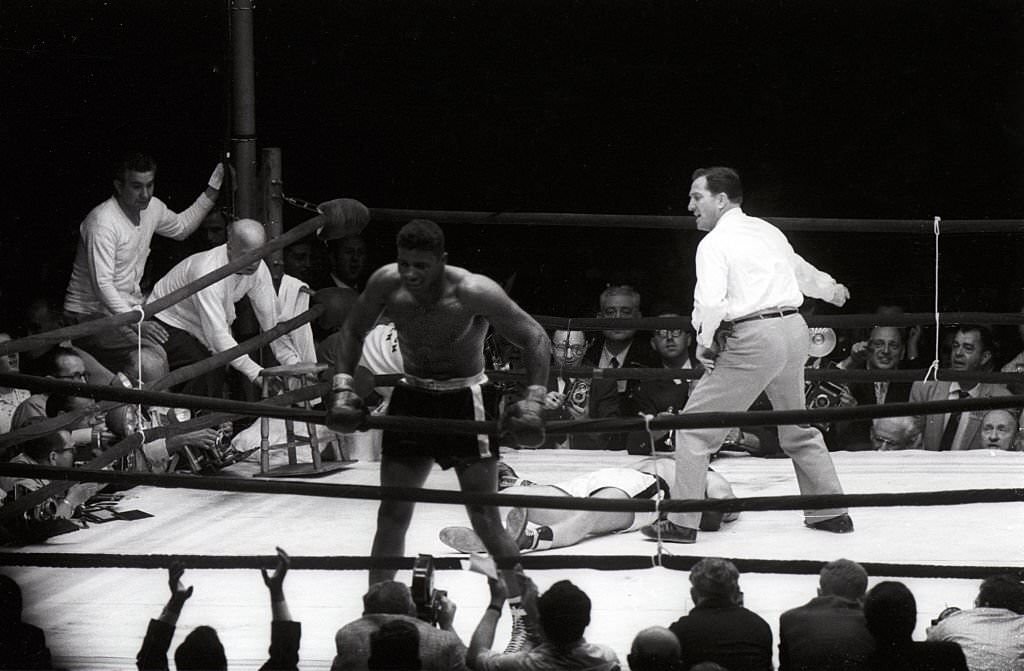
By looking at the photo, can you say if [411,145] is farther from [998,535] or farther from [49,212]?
[998,535]

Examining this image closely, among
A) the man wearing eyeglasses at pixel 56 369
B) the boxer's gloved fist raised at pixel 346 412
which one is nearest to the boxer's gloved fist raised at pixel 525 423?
the boxer's gloved fist raised at pixel 346 412

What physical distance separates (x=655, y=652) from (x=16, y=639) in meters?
1.42

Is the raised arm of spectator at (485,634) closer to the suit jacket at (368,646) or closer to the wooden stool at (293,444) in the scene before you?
the suit jacket at (368,646)

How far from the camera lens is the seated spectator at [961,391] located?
6.19m

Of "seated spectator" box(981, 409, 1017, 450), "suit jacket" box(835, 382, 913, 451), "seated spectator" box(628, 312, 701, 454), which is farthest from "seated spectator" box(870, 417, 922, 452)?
"seated spectator" box(628, 312, 701, 454)

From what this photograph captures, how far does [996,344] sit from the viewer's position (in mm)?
6633

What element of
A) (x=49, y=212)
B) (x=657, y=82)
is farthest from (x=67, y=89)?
(x=657, y=82)

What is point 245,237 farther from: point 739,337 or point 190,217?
point 739,337

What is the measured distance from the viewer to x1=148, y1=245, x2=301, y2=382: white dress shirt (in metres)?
5.89

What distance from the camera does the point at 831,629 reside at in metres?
3.26

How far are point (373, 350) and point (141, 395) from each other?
8.71ft

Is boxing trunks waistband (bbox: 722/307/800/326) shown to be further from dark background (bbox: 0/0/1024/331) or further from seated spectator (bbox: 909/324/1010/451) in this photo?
dark background (bbox: 0/0/1024/331)

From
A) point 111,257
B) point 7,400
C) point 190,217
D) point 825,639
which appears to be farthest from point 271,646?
point 190,217

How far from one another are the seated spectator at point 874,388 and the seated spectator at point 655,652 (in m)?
3.20
